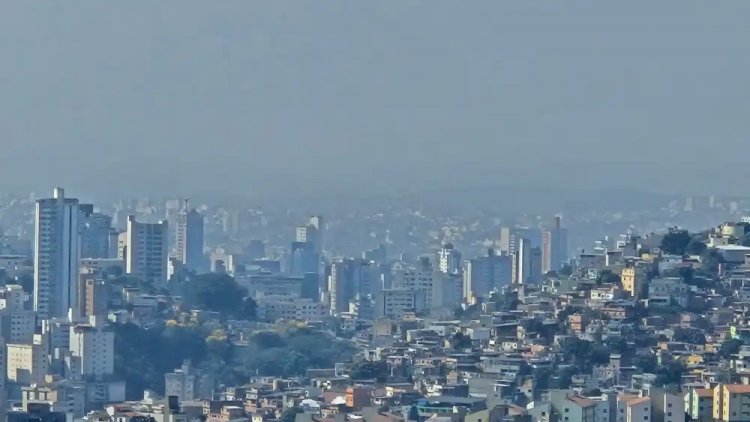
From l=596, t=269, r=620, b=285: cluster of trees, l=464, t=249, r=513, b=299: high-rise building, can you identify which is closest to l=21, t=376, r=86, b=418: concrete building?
l=596, t=269, r=620, b=285: cluster of trees

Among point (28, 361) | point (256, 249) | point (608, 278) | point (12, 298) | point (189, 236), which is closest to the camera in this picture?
point (608, 278)

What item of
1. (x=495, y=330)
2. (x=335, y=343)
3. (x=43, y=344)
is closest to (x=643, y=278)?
(x=495, y=330)

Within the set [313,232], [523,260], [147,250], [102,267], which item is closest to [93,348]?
[102,267]

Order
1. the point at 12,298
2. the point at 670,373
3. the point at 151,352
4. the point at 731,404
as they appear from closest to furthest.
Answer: the point at 731,404 < the point at 670,373 < the point at 151,352 < the point at 12,298

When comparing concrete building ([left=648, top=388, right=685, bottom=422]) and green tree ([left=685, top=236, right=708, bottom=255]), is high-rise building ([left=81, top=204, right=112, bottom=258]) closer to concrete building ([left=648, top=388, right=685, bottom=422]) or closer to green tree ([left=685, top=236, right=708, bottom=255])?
green tree ([left=685, top=236, right=708, bottom=255])

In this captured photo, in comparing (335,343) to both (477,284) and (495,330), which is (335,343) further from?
(477,284)

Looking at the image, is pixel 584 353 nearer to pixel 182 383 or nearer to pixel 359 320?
pixel 182 383

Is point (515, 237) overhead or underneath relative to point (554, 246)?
overhead
